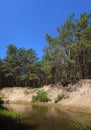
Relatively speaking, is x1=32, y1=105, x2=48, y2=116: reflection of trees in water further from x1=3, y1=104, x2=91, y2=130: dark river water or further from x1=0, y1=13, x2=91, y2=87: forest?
x1=0, y1=13, x2=91, y2=87: forest

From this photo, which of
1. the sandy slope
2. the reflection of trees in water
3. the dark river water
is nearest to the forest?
the sandy slope

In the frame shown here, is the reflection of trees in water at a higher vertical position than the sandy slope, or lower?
lower

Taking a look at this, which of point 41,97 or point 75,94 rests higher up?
point 75,94

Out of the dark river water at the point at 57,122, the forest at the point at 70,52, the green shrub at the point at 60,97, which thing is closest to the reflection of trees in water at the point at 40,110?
the dark river water at the point at 57,122

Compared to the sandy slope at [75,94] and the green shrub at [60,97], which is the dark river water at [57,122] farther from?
the green shrub at [60,97]

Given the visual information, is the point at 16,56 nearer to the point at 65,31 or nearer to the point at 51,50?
the point at 51,50

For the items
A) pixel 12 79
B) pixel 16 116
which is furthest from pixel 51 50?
pixel 16 116

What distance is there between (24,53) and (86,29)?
31.0 meters

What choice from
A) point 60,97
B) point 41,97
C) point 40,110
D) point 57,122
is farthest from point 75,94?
point 57,122

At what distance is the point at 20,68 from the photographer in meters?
74.6

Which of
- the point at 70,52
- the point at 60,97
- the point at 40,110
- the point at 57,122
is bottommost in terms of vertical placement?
the point at 57,122

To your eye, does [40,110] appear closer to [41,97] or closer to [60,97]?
[60,97]

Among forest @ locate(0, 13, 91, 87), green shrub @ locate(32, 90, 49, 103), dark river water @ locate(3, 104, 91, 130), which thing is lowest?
dark river water @ locate(3, 104, 91, 130)

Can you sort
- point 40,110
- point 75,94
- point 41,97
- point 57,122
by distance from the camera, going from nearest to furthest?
1. point 57,122
2. point 40,110
3. point 75,94
4. point 41,97
